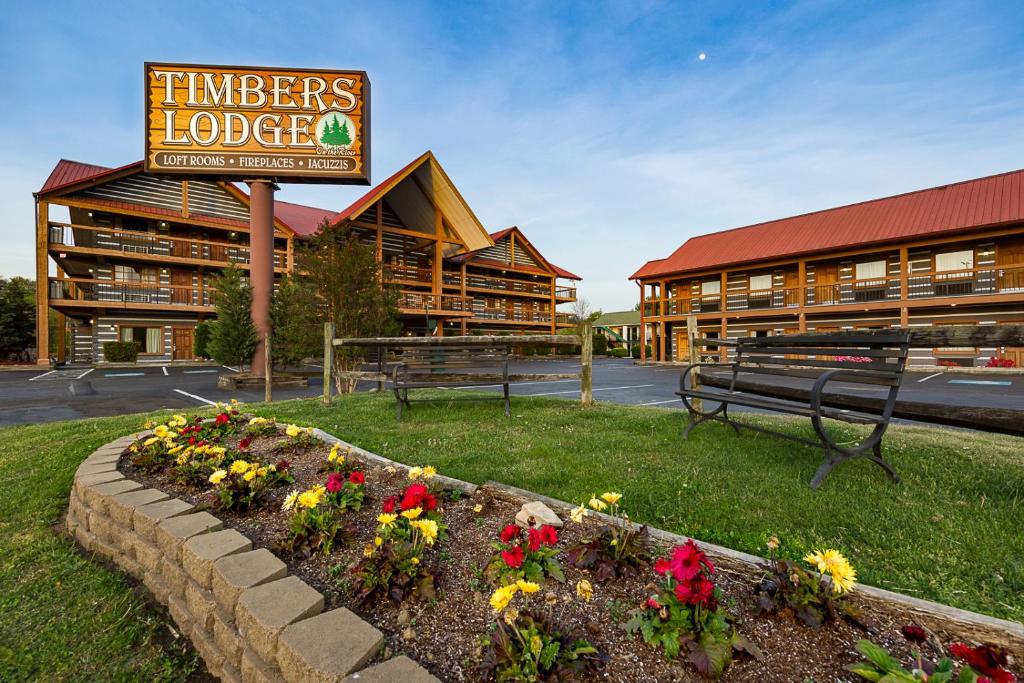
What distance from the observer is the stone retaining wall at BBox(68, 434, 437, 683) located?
4.21 feet

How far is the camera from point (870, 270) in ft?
67.1

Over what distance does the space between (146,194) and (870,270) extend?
3530 cm

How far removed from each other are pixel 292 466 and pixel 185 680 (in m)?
1.71

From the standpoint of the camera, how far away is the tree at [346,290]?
27.9 ft

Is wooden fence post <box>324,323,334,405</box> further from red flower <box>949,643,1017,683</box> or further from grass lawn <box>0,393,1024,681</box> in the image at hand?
red flower <box>949,643,1017,683</box>

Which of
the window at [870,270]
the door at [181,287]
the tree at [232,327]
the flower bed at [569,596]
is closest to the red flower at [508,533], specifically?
the flower bed at [569,596]

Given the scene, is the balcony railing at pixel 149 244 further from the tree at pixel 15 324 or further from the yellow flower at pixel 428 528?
the yellow flower at pixel 428 528

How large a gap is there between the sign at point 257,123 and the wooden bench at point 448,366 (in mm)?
10922

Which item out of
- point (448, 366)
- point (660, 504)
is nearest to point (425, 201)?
point (448, 366)

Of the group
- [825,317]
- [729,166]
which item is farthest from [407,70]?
[825,317]

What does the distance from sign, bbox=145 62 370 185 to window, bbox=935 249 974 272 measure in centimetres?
2379

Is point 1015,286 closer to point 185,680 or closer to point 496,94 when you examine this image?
point 496,94

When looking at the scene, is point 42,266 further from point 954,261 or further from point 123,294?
point 954,261

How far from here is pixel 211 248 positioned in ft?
76.8
